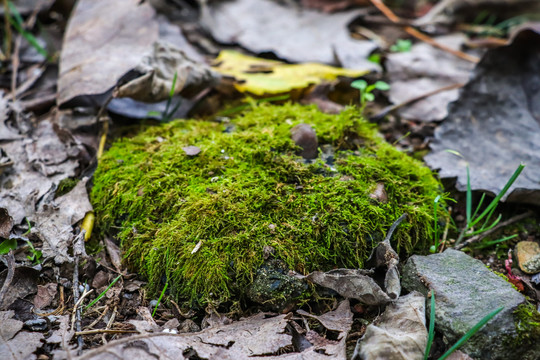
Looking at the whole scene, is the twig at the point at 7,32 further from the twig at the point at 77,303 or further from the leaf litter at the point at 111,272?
the twig at the point at 77,303

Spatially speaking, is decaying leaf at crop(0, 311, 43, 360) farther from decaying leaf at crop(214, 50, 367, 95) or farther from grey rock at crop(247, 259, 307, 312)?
decaying leaf at crop(214, 50, 367, 95)

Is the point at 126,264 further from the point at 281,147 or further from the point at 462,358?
the point at 462,358

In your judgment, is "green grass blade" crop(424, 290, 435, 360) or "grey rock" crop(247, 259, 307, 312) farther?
"grey rock" crop(247, 259, 307, 312)

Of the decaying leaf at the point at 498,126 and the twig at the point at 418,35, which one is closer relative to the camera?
the decaying leaf at the point at 498,126

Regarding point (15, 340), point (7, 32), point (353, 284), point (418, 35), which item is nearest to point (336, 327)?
point (353, 284)

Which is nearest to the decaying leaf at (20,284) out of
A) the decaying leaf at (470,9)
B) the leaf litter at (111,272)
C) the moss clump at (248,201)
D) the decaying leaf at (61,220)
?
the leaf litter at (111,272)

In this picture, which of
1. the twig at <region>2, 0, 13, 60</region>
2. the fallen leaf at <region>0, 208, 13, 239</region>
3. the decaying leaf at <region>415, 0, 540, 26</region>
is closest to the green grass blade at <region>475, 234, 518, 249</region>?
the fallen leaf at <region>0, 208, 13, 239</region>
